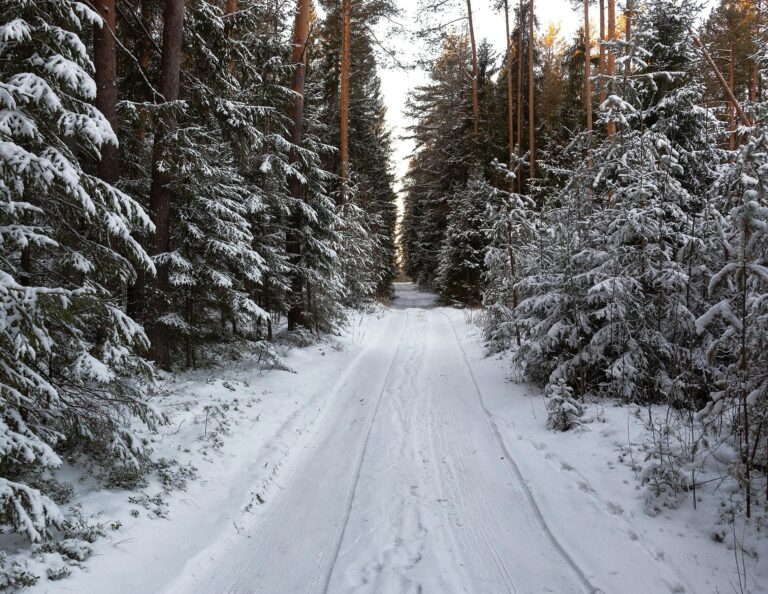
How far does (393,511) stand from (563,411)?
10.2 ft

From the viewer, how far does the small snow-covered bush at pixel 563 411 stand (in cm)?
616

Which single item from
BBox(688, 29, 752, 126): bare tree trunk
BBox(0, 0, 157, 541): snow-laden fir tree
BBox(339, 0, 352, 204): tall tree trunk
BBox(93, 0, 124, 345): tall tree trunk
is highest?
BBox(339, 0, 352, 204): tall tree trunk

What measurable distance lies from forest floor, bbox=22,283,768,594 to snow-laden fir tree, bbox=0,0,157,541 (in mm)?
741

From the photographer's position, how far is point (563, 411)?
20.5ft

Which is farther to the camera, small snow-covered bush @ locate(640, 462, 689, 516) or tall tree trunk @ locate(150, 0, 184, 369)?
tall tree trunk @ locate(150, 0, 184, 369)

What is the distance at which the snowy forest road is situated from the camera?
351 centimetres

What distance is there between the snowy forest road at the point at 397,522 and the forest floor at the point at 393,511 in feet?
0.05

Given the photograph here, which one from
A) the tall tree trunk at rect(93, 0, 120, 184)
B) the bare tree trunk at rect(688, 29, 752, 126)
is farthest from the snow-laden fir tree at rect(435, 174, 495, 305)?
the bare tree trunk at rect(688, 29, 752, 126)

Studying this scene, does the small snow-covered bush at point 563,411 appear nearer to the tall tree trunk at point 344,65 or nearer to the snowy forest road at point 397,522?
the snowy forest road at point 397,522

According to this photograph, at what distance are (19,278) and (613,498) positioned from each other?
654 cm

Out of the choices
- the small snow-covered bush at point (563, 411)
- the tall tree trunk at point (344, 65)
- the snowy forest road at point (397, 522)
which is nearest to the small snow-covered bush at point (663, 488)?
the snowy forest road at point (397, 522)

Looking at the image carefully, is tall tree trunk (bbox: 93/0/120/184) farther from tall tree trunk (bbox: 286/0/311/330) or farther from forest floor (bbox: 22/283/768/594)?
tall tree trunk (bbox: 286/0/311/330)

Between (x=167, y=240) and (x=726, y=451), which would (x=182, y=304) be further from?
(x=726, y=451)

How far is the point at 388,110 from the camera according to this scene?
36438 millimetres
